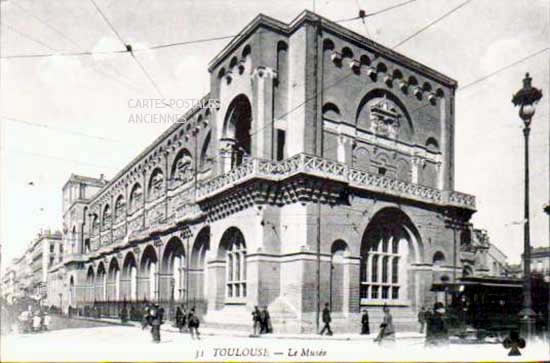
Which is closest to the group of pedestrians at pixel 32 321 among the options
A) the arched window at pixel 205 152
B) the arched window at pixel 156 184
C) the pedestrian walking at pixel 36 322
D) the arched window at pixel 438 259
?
the pedestrian walking at pixel 36 322

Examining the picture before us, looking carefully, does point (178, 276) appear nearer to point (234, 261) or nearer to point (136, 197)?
point (234, 261)

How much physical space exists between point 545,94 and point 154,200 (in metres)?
29.0

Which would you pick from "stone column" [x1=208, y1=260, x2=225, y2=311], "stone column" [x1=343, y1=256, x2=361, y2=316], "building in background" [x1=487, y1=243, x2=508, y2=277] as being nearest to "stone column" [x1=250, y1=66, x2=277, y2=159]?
"stone column" [x1=343, y1=256, x2=361, y2=316]

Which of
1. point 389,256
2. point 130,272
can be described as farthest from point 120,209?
point 389,256

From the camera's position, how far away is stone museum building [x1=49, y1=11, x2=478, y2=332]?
69.7 ft

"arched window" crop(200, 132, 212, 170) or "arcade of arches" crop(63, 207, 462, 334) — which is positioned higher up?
"arched window" crop(200, 132, 212, 170)

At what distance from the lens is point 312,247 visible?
2084 centimetres

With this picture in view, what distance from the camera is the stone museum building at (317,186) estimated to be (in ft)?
69.7

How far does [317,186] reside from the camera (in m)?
21.0

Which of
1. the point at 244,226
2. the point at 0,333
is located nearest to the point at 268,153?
the point at 244,226

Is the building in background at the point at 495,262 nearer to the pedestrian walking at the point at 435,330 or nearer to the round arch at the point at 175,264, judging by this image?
the pedestrian walking at the point at 435,330

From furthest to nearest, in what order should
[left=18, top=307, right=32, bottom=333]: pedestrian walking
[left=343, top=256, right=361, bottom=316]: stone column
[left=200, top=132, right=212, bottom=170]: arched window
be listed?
[left=200, top=132, right=212, bottom=170]: arched window, [left=343, top=256, right=361, bottom=316]: stone column, [left=18, top=307, right=32, bottom=333]: pedestrian walking

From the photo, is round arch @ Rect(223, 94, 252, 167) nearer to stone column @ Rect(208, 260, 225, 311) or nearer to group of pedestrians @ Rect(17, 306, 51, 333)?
stone column @ Rect(208, 260, 225, 311)

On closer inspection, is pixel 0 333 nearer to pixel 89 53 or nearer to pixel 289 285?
pixel 89 53
